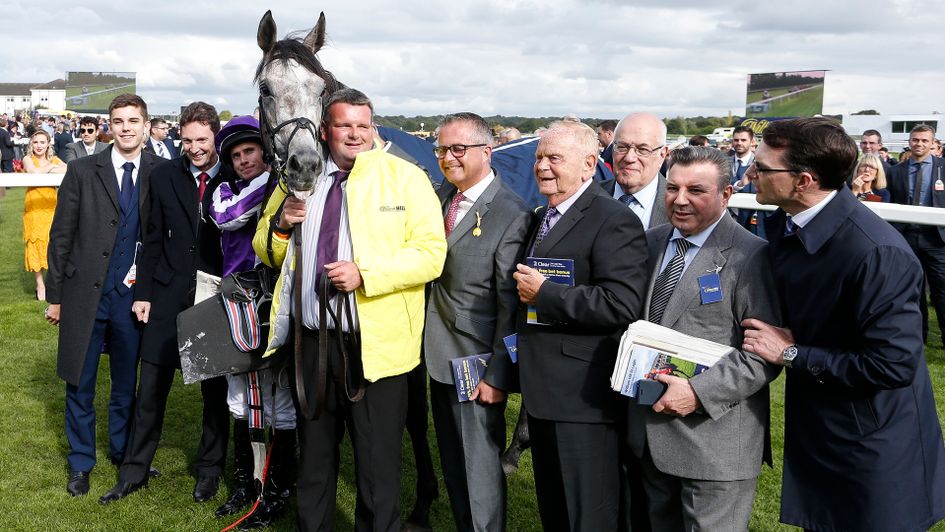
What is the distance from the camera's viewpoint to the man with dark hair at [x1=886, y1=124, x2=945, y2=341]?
800cm

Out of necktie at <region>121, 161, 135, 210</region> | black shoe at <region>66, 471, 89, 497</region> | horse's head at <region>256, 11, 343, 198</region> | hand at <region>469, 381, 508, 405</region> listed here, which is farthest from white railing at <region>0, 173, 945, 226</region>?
horse's head at <region>256, 11, 343, 198</region>

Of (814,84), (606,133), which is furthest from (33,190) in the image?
(814,84)

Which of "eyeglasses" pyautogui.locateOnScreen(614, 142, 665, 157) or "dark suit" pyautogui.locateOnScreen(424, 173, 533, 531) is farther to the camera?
"eyeglasses" pyautogui.locateOnScreen(614, 142, 665, 157)

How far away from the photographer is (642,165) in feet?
13.0

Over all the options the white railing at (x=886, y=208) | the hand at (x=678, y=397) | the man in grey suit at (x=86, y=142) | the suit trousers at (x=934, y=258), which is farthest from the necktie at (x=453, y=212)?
the man in grey suit at (x=86, y=142)

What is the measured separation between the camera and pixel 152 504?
4398mm

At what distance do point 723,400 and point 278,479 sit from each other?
8.54ft

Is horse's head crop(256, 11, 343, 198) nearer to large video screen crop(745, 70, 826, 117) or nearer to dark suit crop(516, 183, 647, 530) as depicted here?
dark suit crop(516, 183, 647, 530)

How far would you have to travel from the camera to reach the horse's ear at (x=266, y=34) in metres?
4.03

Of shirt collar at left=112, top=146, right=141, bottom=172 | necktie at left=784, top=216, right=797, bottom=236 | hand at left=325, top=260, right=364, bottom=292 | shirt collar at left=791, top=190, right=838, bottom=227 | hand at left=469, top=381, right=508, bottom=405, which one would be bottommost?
hand at left=469, top=381, right=508, bottom=405

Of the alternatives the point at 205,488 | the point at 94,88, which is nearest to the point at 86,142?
the point at 205,488

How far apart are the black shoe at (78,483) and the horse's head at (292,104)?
230 centimetres

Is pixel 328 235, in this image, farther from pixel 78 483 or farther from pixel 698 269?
pixel 78 483

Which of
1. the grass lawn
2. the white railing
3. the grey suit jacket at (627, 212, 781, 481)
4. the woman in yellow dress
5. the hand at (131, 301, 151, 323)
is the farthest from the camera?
the woman in yellow dress
